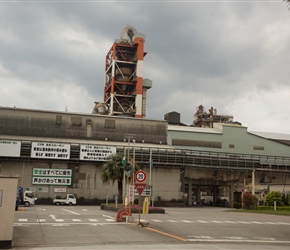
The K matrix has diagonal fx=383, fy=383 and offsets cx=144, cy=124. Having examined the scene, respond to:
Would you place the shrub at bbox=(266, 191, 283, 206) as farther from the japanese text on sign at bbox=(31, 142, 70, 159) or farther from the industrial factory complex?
the japanese text on sign at bbox=(31, 142, 70, 159)

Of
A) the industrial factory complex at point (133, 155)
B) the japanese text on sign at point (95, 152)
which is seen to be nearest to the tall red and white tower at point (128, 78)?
the industrial factory complex at point (133, 155)

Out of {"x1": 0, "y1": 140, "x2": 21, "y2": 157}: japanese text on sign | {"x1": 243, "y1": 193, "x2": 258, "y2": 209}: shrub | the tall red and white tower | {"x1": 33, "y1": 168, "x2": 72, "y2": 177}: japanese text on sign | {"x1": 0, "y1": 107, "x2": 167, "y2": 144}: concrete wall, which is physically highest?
the tall red and white tower

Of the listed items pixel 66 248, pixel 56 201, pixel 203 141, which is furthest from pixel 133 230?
pixel 203 141

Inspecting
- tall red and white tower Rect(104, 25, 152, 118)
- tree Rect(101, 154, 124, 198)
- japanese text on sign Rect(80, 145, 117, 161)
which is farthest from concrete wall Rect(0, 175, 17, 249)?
tall red and white tower Rect(104, 25, 152, 118)

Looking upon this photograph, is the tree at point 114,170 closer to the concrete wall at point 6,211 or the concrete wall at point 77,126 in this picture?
the concrete wall at point 77,126

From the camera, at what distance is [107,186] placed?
56.0 metres

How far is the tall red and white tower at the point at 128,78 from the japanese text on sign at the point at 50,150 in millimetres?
40284

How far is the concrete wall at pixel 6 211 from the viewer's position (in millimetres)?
13672

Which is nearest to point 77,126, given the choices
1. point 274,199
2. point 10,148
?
point 10,148

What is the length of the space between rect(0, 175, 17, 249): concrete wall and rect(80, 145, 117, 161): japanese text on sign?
41.5 metres

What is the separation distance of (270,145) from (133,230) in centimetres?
6178

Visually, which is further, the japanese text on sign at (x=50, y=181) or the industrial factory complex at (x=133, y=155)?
the industrial factory complex at (x=133, y=155)

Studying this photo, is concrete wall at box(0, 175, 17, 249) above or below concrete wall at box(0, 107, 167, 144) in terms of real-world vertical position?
below

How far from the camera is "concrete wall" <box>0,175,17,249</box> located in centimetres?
1367
